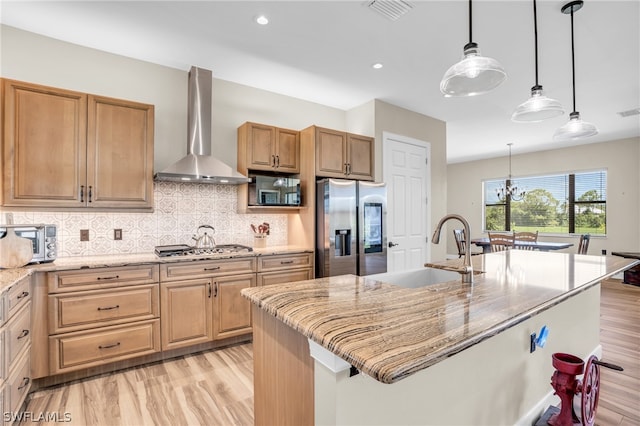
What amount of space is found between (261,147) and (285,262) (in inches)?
50.5

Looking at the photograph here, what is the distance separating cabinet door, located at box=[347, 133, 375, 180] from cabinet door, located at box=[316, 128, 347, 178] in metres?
0.09

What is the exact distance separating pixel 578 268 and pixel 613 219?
5.75 meters

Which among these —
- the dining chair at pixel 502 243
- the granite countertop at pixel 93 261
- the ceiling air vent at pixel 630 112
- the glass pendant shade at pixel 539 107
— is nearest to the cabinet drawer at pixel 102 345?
the granite countertop at pixel 93 261

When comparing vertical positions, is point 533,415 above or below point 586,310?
below

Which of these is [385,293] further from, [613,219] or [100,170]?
[613,219]

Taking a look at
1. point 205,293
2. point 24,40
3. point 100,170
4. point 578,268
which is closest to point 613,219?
point 578,268

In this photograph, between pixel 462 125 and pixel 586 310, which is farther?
pixel 462 125

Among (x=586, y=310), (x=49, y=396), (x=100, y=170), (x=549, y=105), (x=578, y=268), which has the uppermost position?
(x=549, y=105)

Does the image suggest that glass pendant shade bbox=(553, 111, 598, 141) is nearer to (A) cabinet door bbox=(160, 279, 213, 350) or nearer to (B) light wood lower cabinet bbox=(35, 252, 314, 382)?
(B) light wood lower cabinet bbox=(35, 252, 314, 382)

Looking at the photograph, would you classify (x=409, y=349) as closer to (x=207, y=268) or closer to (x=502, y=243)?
(x=207, y=268)

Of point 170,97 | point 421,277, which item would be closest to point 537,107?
point 421,277

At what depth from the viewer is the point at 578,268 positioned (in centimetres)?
202

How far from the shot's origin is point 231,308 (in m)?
2.97

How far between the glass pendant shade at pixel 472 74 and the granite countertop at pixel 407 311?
109 centimetres
